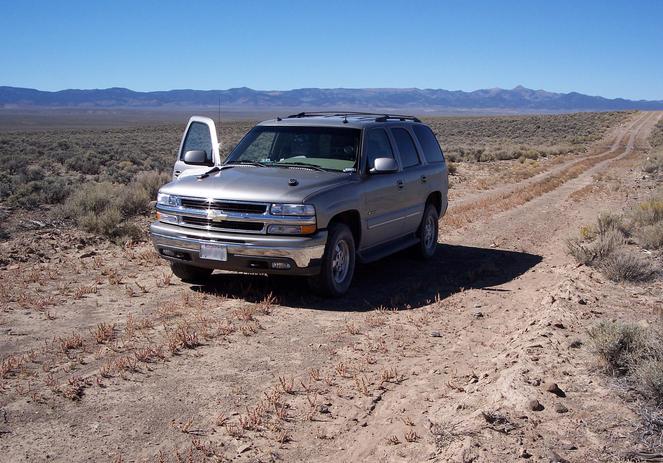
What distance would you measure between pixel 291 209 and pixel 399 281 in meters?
2.22

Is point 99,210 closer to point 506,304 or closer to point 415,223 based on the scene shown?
point 415,223

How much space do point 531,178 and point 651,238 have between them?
582 inches

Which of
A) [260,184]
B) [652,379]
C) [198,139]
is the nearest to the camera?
[652,379]

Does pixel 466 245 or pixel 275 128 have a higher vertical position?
pixel 275 128

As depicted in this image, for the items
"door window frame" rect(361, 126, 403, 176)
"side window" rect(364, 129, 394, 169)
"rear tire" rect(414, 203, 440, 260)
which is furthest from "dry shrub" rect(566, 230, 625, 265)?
"side window" rect(364, 129, 394, 169)

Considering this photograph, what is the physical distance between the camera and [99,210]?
1281 cm

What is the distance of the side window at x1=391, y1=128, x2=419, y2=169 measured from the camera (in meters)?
9.12

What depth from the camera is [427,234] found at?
9.97 m

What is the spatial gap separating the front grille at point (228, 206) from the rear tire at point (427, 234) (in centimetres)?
328

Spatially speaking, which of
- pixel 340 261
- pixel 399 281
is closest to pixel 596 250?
pixel 399 281

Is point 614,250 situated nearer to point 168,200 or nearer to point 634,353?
point 634,353

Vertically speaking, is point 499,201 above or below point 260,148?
below

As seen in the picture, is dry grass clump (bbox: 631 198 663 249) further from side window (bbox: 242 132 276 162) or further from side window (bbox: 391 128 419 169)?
side window (bbox: 242 132 276 162)

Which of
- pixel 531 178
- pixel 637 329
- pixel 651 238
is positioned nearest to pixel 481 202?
pixel 651 238
